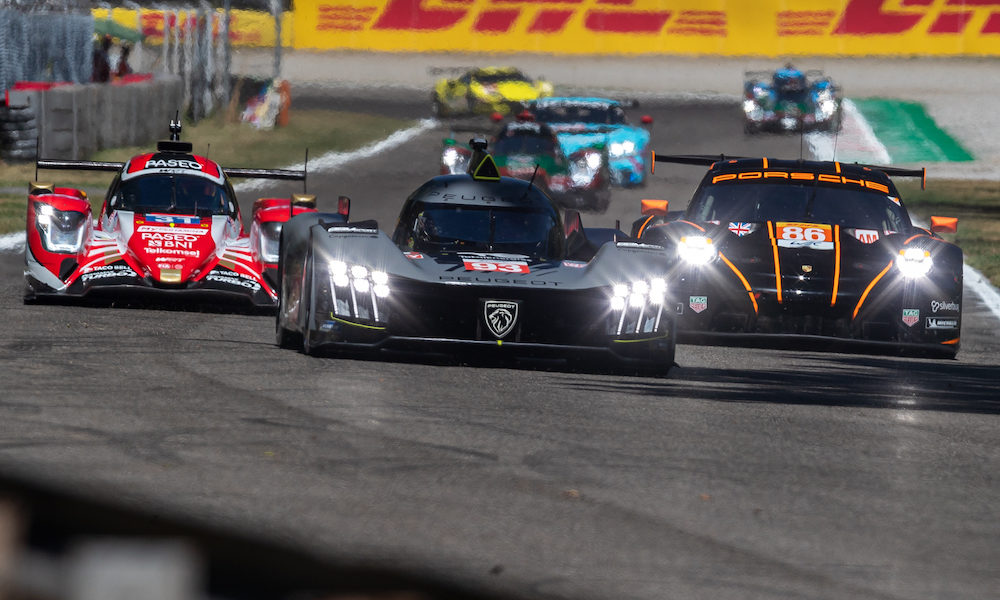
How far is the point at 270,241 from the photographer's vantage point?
12438 mm

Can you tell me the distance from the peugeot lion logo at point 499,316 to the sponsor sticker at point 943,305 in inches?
130

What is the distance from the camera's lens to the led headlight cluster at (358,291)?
941 cm

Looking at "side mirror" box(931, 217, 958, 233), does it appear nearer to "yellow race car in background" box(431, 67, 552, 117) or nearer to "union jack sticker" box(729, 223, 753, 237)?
"union jack sticker" box(729, 223, 753, 237)

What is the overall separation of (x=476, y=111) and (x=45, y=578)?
136 feet

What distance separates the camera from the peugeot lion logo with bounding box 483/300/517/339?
940 cm

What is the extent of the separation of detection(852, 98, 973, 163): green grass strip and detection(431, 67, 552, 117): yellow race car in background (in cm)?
858

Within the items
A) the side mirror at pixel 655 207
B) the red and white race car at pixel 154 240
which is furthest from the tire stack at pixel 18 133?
the side mirror at pixel 655 207

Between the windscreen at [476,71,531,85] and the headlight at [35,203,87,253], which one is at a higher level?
the windscreen at [476,71,531,85]

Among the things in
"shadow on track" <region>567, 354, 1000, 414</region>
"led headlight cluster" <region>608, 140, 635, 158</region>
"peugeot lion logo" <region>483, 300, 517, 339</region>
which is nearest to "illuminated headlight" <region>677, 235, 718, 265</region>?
"shadow on track" <region>567, 354, 1000, 414</region>

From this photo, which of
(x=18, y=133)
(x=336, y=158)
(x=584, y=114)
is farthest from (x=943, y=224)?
(x=336, y=158)

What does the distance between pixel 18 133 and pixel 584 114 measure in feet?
27.2

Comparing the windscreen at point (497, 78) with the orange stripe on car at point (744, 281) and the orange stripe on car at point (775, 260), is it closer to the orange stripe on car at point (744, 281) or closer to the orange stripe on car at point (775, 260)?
the orange stripe on car at point (775, 260)

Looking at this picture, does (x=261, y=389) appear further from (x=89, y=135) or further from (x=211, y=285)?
(x=89, y=135)

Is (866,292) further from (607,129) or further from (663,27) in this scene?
(663,27)
